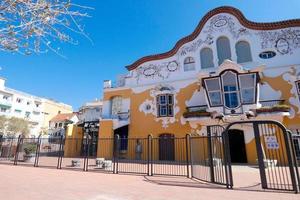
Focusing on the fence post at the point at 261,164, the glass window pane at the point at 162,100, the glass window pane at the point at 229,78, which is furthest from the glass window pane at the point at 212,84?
the fence post at the point at 261,164

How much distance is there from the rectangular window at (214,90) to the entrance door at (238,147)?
2842 mm

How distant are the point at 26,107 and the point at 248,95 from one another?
2036 inches

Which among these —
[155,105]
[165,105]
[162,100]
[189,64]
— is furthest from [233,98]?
[155,105]

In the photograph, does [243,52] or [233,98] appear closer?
[233,98]

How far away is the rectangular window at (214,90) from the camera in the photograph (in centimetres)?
1625

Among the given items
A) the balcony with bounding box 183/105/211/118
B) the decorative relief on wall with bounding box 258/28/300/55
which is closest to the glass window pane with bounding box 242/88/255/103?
the balcony with bounding box 183/105/211/118

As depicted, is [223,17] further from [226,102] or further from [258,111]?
[258,111]

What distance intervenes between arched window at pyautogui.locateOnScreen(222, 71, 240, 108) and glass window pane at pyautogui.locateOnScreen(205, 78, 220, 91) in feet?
1.64

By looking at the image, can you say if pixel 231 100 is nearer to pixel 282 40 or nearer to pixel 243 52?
pixel 243 52

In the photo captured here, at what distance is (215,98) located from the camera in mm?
16359

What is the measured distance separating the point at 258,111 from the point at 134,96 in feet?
37.1

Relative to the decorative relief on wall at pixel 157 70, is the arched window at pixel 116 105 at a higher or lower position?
lower

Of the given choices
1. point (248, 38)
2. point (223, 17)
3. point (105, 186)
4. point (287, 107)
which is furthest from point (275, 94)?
point (105, 186)

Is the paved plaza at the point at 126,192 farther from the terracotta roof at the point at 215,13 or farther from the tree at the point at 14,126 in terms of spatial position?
the tree at the point at 14,126
